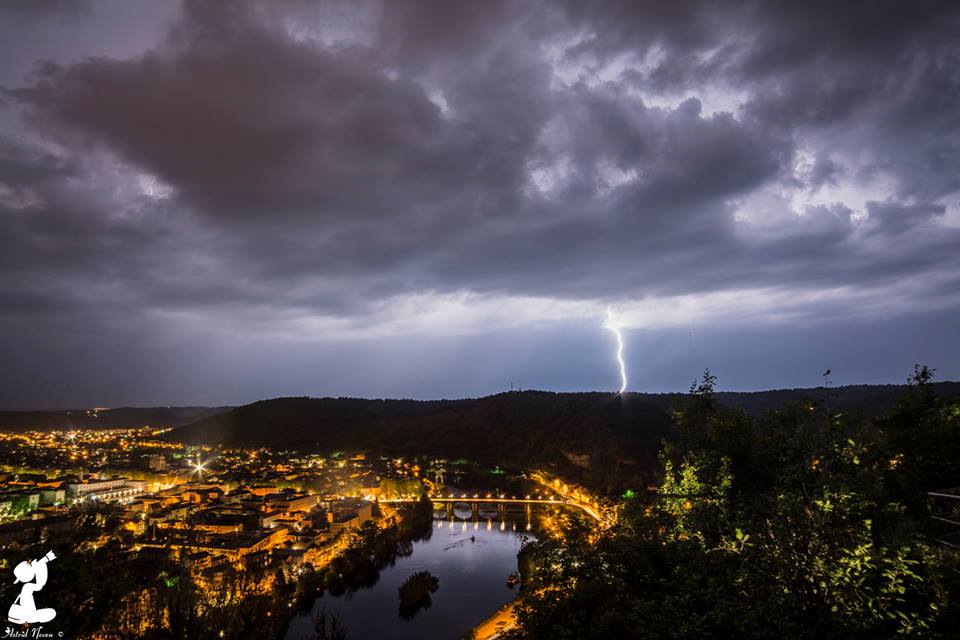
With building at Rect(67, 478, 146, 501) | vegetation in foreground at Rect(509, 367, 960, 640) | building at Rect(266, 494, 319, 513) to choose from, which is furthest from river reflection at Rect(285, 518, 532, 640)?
building at Rect(67, 478, 146, 501)

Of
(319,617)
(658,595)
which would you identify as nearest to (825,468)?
(658,595)

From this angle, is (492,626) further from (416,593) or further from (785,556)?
(785,556)

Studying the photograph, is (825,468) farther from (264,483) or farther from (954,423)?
(264,483)

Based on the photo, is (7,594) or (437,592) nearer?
(7,594)

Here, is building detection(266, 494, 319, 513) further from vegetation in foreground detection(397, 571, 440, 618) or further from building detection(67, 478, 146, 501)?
vegetation in foreground detection(397, 571, 440, 618)

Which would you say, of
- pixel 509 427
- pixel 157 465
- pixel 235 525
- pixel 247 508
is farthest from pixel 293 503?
pixel 509 427

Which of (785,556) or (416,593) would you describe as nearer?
(785,556)
